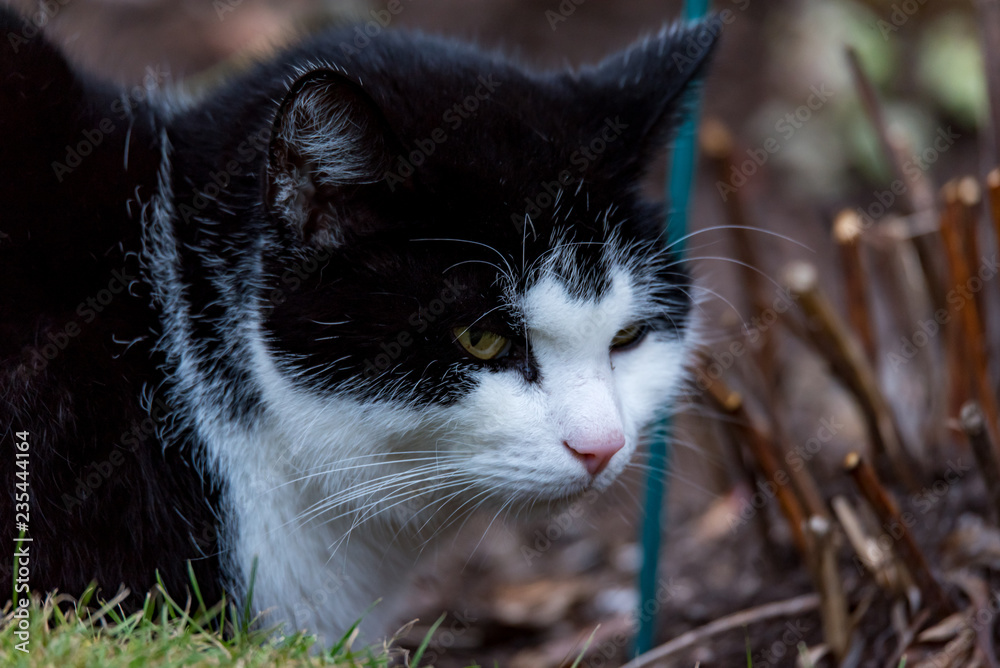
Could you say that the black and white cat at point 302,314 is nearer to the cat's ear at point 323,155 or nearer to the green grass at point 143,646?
the cat's ear at point 323,155

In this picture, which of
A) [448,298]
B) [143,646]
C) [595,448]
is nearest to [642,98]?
[448,298]

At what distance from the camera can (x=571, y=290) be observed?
1.71m

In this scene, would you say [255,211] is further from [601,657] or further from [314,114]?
[601,657]

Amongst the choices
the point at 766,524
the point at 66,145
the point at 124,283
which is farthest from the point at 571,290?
the point at 766,524

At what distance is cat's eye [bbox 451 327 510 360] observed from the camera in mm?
1700

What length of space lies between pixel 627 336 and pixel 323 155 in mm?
732

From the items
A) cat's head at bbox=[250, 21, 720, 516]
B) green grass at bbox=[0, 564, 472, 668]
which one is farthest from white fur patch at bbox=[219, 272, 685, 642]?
green grass at bbox=[0, 564, 472, 668]

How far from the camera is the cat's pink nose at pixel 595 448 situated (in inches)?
64.2

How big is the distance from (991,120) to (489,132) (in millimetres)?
1399

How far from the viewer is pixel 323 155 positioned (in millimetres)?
1595

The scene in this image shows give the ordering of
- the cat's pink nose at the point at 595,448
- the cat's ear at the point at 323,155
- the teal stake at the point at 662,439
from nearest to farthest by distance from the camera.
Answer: the cat's ear at the point at 323,155, the cat's pink nose at the point at 595,448, the teal stake at the point at 662,439

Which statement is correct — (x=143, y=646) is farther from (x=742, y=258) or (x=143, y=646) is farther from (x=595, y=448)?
(x=742, y=258)

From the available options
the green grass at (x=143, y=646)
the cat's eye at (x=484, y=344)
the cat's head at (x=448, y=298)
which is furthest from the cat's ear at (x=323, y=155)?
the green grass at (x=143, y=646)

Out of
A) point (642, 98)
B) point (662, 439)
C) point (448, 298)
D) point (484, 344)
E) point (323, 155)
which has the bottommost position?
point (662, 439)
